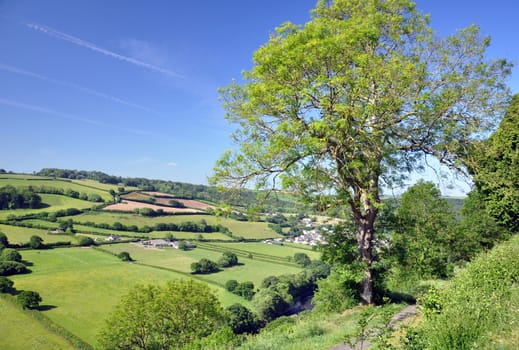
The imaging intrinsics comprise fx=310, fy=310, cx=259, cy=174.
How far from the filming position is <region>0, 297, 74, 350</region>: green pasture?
3684cm

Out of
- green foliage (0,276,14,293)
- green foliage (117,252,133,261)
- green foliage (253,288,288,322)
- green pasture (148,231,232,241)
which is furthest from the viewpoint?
green pasture (148,231,232,241)

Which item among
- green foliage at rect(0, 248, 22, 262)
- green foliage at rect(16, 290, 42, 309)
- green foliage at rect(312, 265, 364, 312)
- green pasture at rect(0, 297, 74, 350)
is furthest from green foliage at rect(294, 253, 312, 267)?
green foliage at rect(312, 265, 364, 312)

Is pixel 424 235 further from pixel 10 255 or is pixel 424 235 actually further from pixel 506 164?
pixel 10 255

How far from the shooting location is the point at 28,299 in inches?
1855

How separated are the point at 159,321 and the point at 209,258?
2205 inches

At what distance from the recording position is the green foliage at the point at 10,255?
60375mm

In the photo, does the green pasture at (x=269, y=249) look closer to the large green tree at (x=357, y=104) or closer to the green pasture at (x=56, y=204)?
the green pasture at (x=56, y=204)

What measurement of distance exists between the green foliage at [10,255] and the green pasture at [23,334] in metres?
17.5

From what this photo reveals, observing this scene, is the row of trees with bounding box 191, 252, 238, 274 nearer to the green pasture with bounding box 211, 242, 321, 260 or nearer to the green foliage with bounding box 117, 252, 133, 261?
the green pasture with bounding box 211, 242, 321, 260

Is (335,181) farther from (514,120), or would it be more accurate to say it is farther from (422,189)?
(422,189)

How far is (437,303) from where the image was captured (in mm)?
7000

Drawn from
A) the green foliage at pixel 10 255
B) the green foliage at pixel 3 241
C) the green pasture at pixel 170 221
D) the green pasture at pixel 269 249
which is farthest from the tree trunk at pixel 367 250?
the green pasture at pixel 269 249

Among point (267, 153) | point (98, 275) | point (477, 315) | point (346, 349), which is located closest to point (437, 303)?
point (477, 315)

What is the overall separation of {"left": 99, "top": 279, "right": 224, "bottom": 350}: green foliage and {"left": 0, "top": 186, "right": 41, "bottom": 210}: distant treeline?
86569 mm
